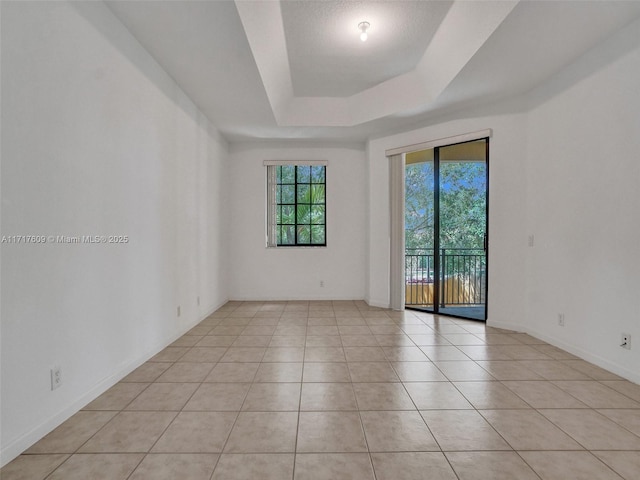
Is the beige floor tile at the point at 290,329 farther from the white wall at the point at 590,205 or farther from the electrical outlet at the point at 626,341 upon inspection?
the electrical outlet at the point at 626,341

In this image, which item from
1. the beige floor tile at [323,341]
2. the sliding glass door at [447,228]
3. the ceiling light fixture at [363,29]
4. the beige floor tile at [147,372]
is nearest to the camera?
the beige floor tile at [147,372]

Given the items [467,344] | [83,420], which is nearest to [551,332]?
[467,344]

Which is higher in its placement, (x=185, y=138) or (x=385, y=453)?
(x=185, y=138)

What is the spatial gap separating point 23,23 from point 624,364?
14.8 feet

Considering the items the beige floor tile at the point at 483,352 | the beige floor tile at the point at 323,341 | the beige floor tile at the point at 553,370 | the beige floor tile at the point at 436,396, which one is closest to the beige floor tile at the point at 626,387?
the beige floor tile at the point at 553,370

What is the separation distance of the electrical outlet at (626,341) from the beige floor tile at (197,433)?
9.69 ft

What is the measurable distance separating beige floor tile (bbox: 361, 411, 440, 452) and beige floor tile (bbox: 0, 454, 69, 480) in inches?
61.0

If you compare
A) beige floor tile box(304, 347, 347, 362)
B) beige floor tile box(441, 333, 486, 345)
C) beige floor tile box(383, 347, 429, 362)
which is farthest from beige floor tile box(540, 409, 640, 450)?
beige floor tile box(304, 347, 347, 362)

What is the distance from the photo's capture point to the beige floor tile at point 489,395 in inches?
82.1

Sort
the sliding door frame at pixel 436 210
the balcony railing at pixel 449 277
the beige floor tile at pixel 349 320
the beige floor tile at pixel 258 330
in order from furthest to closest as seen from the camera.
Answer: the balcony railing at pixel 449 277, the beige floor tile at pixel 349 320, the sliding door frame at pixel 436 210, the beige floor tile at pixel 258 330

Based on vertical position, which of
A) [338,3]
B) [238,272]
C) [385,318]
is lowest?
[385,318]

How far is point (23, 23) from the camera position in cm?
163

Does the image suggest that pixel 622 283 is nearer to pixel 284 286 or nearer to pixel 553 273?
pixel 553 273

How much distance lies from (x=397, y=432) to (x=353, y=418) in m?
0.27
